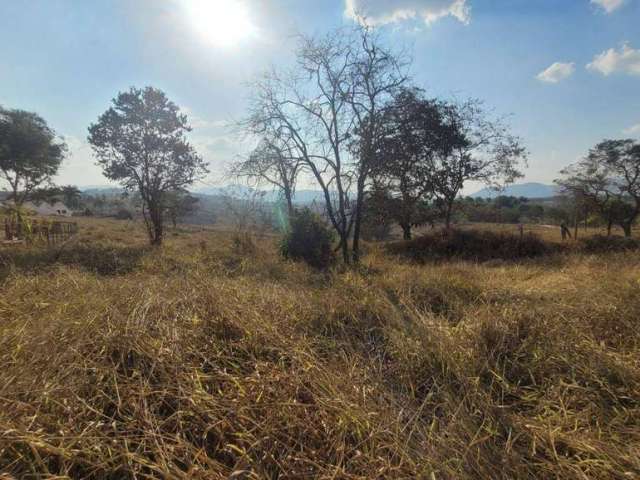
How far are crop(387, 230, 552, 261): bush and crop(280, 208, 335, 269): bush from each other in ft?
11.2

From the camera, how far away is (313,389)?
2014 mm

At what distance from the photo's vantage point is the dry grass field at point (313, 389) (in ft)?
5.03

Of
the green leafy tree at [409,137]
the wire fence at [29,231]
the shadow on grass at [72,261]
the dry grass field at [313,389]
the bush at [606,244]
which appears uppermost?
the green leafy tree at [409,137]

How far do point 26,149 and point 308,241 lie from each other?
1377 cm

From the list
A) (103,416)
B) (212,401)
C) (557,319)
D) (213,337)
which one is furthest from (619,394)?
(103,416)

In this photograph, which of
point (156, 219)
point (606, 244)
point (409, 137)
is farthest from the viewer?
point (156, 219)

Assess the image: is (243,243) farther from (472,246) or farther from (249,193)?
(472,246)

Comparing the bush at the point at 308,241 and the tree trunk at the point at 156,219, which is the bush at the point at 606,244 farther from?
the tree trunk at the point at 156,219

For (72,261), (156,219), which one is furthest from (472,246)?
(156,219)

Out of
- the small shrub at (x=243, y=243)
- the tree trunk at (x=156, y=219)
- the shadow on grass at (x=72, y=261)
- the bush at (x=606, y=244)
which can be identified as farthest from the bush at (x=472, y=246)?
the tree trunk at (x=156, y=219)

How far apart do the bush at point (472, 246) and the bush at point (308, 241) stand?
3421 millimetres

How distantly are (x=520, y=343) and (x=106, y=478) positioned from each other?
9.86ft

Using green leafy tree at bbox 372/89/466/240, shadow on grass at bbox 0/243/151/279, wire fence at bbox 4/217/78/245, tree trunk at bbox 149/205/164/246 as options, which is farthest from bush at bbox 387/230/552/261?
wire fence at bbox 4/217/78/245

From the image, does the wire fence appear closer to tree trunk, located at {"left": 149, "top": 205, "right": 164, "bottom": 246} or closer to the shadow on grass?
the shadow on grass
